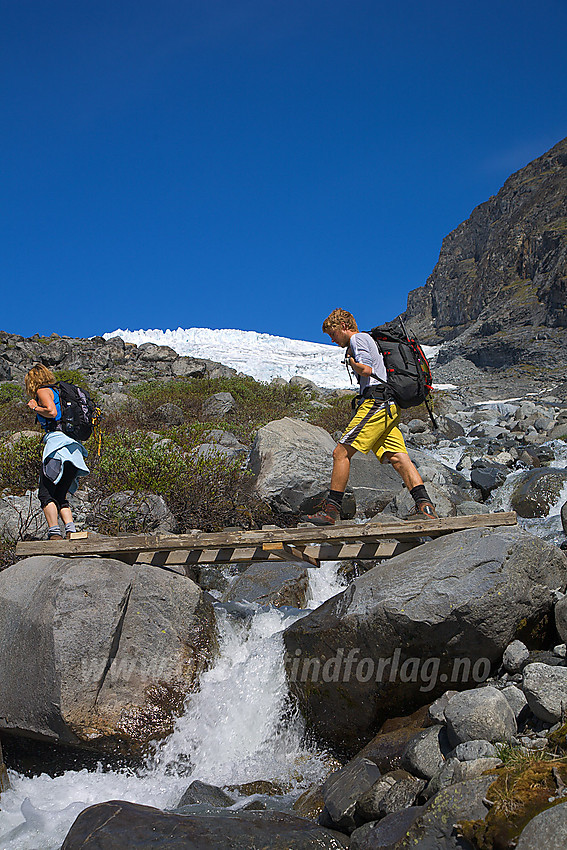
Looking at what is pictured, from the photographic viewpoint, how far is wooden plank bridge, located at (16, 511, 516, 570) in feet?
17.4

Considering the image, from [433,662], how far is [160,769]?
243 cm

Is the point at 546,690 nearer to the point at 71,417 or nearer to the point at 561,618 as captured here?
the point at 561,618

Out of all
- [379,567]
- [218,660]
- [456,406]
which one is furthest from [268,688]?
[456,406]

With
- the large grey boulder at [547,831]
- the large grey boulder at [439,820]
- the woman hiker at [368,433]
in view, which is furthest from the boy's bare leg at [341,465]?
the large grey boulder at [547,831]

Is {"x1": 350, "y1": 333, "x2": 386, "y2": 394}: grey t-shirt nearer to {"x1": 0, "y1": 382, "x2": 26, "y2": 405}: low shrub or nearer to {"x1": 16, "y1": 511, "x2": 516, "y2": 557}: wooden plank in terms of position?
{"x1": 16, "y1": 511, "x2": 516, "y2": 557}: wooden plank

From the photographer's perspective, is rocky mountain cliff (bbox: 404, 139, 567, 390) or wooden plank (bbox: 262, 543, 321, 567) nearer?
wooden plank (bbox: 262, 543, 321, 567)

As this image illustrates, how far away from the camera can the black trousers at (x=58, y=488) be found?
6.57 m

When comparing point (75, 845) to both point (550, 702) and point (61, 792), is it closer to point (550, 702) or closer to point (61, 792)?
point (61, 792)

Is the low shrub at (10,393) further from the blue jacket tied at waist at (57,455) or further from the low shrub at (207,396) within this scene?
the blue jacket tied at waist at (57,455)

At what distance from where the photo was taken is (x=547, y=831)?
244cm

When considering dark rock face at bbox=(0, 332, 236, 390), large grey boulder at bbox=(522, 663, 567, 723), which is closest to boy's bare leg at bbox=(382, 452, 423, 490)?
large grey boulder at bbox=(522, 663, 567, 723)

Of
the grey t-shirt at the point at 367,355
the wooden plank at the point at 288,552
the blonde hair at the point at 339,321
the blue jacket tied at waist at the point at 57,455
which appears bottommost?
the wooden plank at the point at 288,552

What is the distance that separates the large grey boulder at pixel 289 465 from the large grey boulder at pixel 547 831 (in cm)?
726

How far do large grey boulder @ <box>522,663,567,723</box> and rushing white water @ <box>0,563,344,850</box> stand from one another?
2036 mm
